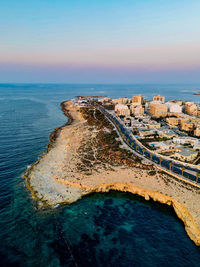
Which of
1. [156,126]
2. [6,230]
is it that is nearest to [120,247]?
[6,230]

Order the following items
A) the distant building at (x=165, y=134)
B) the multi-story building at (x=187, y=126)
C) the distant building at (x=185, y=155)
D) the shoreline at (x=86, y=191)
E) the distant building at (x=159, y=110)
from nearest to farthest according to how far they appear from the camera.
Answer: the shoreline at (x=86, y=191) → the distant building at (x=185, y=155) → the distant building at (x=165, y=134) → the multi-story building at (x=187, y=126) → the distant building at (x=159, y=110)

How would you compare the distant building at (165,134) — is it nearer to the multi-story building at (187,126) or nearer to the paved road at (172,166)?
the multi-story building at (187,126)

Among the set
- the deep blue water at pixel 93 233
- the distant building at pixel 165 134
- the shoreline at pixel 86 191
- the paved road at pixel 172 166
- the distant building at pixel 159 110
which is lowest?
the deep blue water at pixel 93 233

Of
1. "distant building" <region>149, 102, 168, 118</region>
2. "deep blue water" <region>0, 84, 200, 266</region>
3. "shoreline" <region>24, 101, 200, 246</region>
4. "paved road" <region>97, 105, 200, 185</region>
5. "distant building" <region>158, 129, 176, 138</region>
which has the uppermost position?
"distant building" <region>149, 102, 168, 118</region>

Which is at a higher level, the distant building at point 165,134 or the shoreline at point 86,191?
the distant building at point 165,134

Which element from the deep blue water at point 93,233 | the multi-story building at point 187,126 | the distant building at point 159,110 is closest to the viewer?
the deep blue water at point 93,233

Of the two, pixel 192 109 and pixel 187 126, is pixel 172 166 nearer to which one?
pixel 187 126

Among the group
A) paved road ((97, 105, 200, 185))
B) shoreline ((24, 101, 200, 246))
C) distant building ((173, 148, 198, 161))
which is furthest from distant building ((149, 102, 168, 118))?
shoreline ((24, 101, 200, 246))

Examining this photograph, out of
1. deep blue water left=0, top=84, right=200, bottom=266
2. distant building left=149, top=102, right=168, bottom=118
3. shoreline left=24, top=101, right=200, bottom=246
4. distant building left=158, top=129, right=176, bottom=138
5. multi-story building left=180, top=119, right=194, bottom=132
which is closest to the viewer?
deep blue water left=0, top=84, right=200, bottom=266

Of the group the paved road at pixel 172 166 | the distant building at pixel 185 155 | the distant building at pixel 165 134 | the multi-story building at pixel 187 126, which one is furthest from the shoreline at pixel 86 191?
the multi-story building at pixel 187 126

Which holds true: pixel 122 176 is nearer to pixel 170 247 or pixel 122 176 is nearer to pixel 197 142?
pixel 170 247

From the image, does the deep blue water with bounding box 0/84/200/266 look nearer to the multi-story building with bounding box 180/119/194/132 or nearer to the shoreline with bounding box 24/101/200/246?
the shoreline with bounding box 24/101/200/246

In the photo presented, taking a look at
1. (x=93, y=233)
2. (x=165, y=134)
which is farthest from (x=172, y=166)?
(x=165, y=134)
